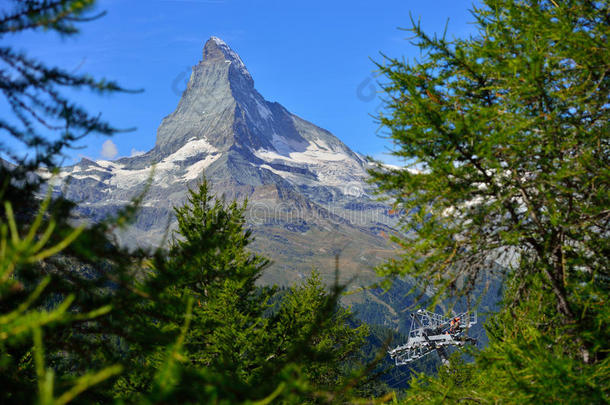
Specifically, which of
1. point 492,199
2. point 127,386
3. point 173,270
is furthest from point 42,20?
point 127,386

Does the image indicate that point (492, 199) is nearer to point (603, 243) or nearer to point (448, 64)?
point (603, 243)

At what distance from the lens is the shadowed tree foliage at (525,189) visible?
469 cm

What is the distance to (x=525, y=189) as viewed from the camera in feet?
17.3

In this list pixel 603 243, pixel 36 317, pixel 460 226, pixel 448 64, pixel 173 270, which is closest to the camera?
pixel 36 317

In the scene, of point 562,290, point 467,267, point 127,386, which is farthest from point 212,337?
point 562,290

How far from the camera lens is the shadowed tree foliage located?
4691 mm

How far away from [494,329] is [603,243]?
415 inches

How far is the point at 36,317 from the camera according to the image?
1997mm

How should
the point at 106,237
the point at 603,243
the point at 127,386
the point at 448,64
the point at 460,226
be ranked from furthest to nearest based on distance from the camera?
the point at 127,386, the point at 448,64, the point at 460,226, the point at 603,243, the point at 106,237

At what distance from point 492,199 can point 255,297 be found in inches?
442

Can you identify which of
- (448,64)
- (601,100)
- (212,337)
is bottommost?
(212,337)

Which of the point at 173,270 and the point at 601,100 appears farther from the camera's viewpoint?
the point at 601,100

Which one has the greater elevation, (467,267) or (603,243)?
(603,243)

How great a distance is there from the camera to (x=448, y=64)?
6199mm
